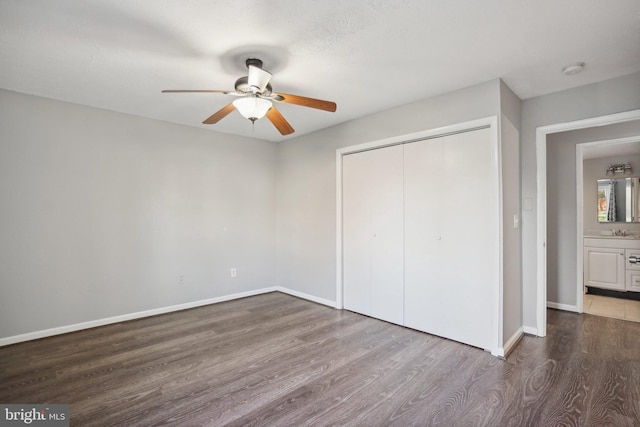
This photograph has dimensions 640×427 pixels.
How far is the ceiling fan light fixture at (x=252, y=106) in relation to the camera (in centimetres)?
230

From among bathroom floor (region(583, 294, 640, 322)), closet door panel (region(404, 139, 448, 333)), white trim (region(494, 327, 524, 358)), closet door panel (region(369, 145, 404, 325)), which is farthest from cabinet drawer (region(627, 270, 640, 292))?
closet door panel (region(369, 145, 404, 325))

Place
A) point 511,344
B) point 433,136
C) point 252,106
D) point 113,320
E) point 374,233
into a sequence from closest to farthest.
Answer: point 252,106
point 511,344
point 433,136
point 113,320
point 374,233

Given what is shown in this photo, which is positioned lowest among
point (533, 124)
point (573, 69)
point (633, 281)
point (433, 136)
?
point (633, 281)

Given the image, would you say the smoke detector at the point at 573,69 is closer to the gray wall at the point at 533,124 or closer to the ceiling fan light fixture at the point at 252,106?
the gray wall at the point at 533,124

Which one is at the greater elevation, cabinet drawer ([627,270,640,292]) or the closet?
the closet

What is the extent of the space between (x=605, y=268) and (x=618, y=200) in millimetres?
1272

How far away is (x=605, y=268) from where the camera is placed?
446cm

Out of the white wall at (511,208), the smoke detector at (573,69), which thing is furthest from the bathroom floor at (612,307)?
the smoke detector at (573,69)

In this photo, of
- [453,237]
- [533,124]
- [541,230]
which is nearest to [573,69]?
[533,124]

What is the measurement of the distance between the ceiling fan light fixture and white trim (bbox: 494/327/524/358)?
2.77 m

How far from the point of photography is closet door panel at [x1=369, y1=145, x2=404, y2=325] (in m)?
3.38

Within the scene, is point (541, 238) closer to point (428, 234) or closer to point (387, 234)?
point (428, 234)

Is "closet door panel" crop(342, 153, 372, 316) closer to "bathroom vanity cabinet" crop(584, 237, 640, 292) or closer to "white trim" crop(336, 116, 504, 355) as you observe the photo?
"white trim" crop(336, 116, 504, 355)

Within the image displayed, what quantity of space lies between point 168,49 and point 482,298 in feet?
10.6
